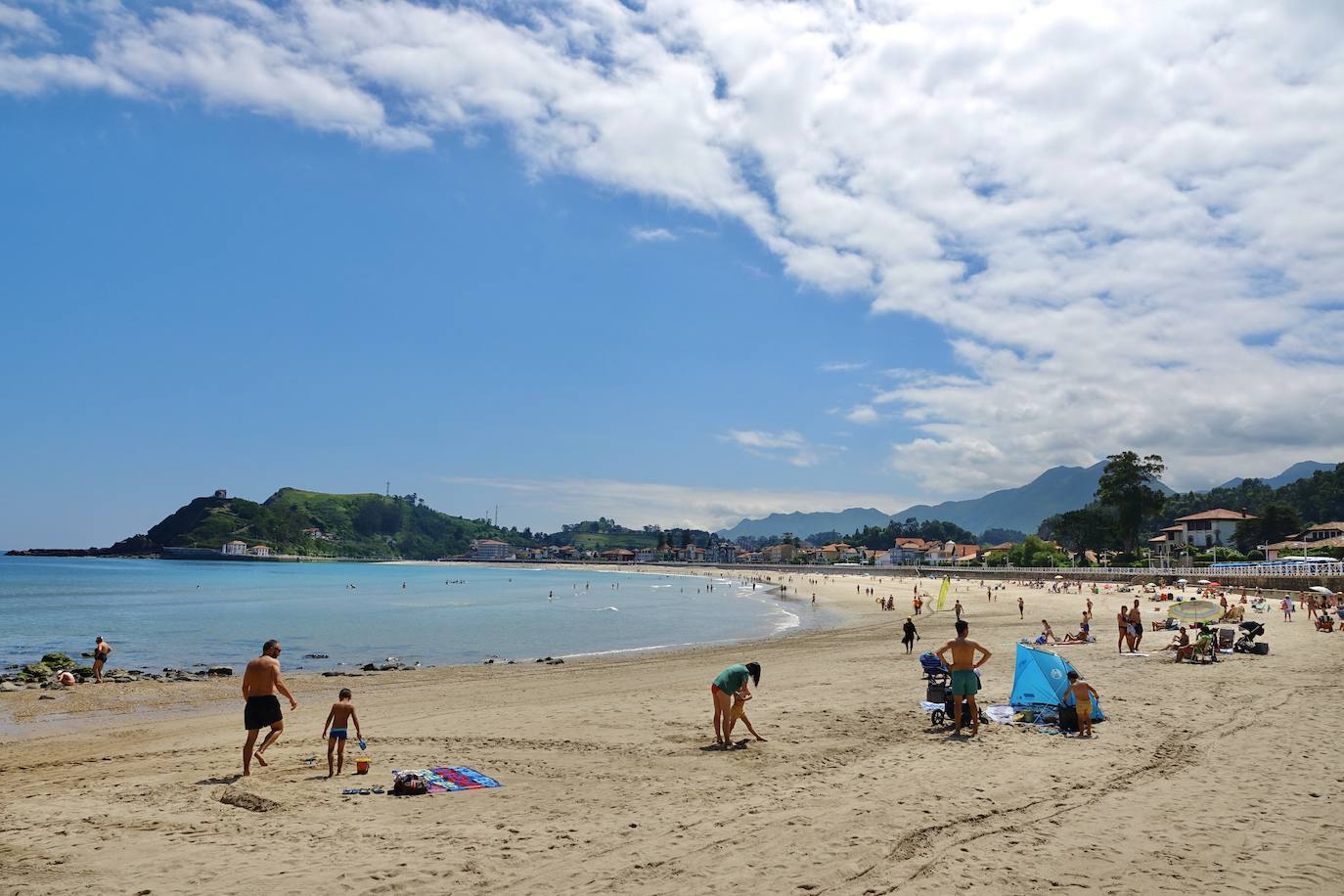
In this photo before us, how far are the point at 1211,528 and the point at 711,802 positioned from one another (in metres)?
111

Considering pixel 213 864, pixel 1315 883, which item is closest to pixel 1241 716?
pixel 1315 883

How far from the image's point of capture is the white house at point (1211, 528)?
95688mm

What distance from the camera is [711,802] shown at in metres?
7.67

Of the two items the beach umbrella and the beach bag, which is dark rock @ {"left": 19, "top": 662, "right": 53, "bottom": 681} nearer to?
the beach bag

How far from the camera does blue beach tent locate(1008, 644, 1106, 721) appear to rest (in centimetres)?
1129

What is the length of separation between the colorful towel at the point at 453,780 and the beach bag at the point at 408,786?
92 mm

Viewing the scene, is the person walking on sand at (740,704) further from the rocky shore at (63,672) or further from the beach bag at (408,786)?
the rocky shore at (63,672)

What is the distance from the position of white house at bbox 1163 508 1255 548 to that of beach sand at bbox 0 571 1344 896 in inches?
3831

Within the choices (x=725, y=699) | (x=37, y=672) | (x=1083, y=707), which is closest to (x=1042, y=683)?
(x=1083, y=707)

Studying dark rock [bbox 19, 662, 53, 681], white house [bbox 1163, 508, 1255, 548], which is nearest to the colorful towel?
dark rock [bbox 19, 662, 53, 681]

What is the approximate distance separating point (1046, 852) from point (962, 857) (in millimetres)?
722

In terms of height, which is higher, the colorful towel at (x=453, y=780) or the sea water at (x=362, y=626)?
the colorful towel at (x=453, y=780)

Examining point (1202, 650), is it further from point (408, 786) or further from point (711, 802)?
point (408, 786)

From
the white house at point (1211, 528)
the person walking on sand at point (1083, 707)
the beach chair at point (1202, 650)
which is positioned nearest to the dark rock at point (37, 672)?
the person walking on sand at point (1083, 707)
